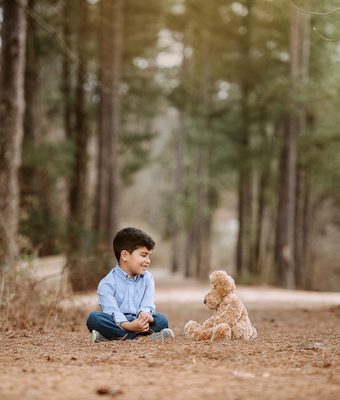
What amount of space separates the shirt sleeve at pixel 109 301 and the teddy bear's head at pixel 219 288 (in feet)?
2.51

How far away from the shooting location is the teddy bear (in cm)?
622

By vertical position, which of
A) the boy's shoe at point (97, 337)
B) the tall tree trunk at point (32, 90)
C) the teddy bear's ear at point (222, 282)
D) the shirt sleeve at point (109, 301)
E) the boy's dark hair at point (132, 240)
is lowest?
the boy's shoe at point (97, 337)

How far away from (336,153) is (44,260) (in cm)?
1333

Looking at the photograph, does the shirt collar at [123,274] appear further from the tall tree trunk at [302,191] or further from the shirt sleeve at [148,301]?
the tall tree trunk at [302,191]

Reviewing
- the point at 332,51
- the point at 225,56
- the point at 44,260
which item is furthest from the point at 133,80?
the point at 44,260

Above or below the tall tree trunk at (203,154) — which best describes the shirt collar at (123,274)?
below

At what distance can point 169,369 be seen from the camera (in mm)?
4617

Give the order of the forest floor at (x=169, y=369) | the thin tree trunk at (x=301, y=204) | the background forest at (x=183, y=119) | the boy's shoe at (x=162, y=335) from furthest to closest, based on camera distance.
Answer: the thin tree trunk at (x=301, y=204) → the background forest at (x=183, y=119) → the boy's shoe at (x=162, y=335) → the forest floor at (x=169, y=369)

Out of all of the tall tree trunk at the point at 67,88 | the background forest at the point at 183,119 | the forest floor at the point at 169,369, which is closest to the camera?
the forest floor at the point at 169,369

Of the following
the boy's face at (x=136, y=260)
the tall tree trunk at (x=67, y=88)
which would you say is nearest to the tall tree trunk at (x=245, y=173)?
the tall tree trunk at (x=67, y=88)

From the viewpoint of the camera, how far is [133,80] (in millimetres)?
28609

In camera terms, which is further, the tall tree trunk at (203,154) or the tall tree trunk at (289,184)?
the tall tree trunk at (203,154)

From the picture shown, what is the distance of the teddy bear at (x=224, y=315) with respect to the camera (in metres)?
6.22

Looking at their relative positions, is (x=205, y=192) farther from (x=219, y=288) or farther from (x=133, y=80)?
(x=219, y=288)
